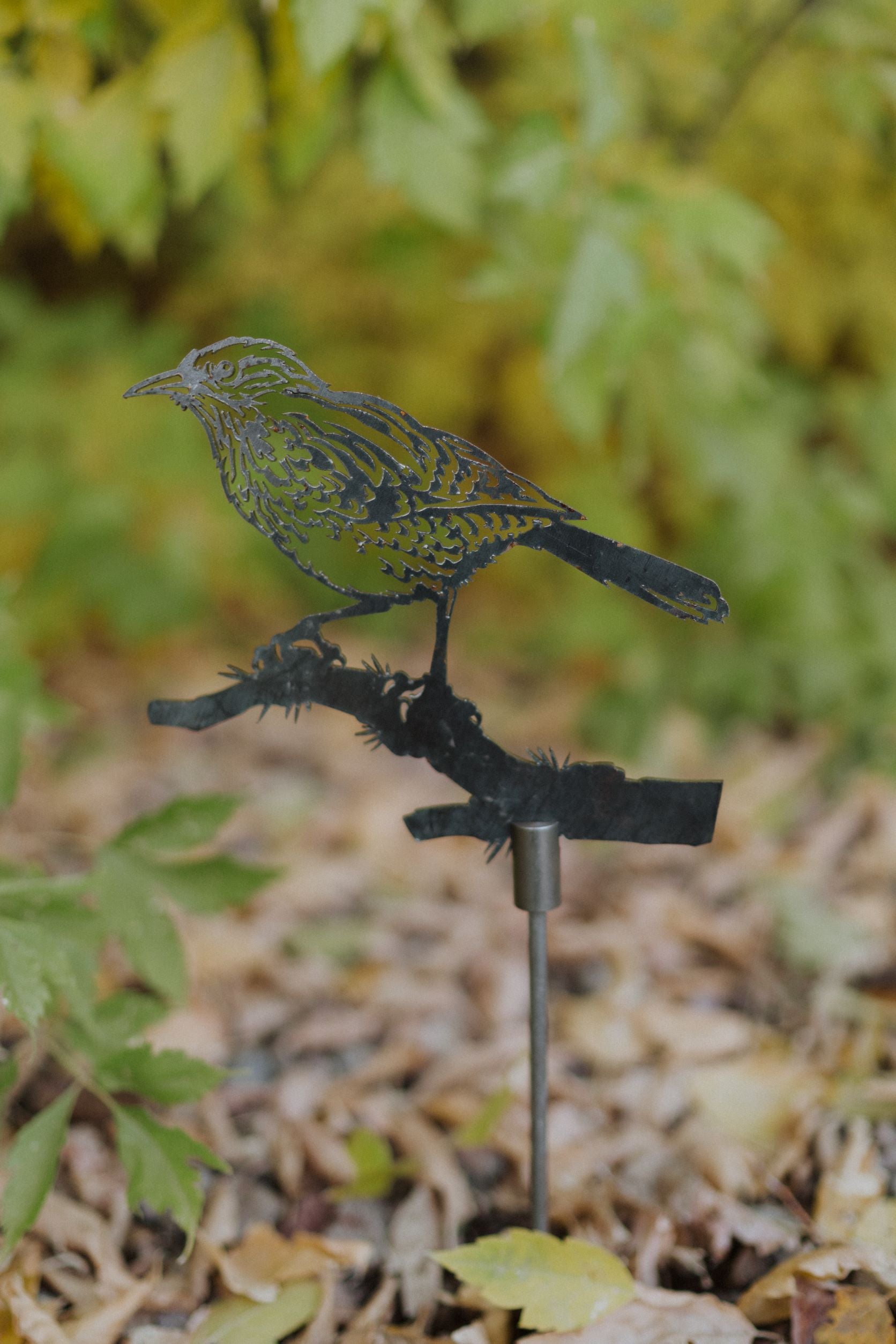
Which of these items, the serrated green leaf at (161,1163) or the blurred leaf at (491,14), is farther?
the blurred leaf at (491,14)

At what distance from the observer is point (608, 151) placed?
154 cm

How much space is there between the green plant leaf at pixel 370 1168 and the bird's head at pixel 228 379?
811 mm

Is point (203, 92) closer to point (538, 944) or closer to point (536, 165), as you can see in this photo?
point (536, 165)

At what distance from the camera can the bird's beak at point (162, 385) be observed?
884 millimetres

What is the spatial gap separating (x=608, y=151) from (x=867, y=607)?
111 centimetres

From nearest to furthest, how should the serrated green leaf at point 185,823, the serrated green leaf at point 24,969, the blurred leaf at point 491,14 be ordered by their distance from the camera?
the serrated green leaf at point 24,969
the serrated green leaf at point 185,823
the blurred leaf at point 491,14

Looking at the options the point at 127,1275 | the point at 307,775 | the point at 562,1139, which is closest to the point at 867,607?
the point at 307,775

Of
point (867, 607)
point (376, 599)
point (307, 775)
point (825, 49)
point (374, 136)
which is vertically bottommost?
point (307, 775)

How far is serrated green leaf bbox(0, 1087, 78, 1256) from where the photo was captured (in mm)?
831

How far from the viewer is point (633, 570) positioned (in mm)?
848

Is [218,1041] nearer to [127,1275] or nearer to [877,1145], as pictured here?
[127,1275]

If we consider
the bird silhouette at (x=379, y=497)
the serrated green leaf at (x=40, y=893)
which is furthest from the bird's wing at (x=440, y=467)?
the serrated green leaf at (x=40, y=893)

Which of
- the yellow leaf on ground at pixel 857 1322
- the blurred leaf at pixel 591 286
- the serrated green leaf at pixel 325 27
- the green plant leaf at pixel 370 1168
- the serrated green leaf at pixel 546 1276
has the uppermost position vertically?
the serrated green leaf at pixel 325 27

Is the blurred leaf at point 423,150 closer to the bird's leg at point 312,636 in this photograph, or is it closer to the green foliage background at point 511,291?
the green foliage background at point 511,291
